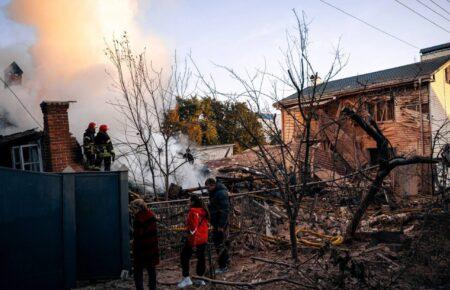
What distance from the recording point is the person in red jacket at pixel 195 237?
6.34 m

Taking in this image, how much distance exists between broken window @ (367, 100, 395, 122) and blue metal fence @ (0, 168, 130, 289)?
1675cm

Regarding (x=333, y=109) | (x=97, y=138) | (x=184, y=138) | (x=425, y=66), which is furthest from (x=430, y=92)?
(x=97, y=138)

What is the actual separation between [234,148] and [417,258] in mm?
27280

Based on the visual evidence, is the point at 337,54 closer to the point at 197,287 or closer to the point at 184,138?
the point at 197,287

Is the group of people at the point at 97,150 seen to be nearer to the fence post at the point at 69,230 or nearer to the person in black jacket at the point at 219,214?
the fence post at the point at 69,230

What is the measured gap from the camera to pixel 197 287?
621cm

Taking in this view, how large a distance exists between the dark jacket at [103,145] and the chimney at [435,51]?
21597mm

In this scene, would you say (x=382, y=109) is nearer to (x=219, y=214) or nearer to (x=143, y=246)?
(x=219, y=214)

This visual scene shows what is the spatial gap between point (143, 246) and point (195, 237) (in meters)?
0.97

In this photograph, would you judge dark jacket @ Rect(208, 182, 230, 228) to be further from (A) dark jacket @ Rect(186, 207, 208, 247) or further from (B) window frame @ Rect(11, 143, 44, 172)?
(B) window frame @ Rect(11, 143, 44, 172)

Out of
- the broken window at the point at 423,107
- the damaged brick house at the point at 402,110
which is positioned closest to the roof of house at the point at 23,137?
the damaged brick house at the point at 402,110

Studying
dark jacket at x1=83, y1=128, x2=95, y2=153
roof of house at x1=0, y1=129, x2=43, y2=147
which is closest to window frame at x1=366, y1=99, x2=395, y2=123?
dark jacket at x1=83, y1=128, x2=95, y2=153

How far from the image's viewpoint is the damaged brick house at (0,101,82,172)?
36.2 ft

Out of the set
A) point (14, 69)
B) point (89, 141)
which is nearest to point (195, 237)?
point (89, 141)
